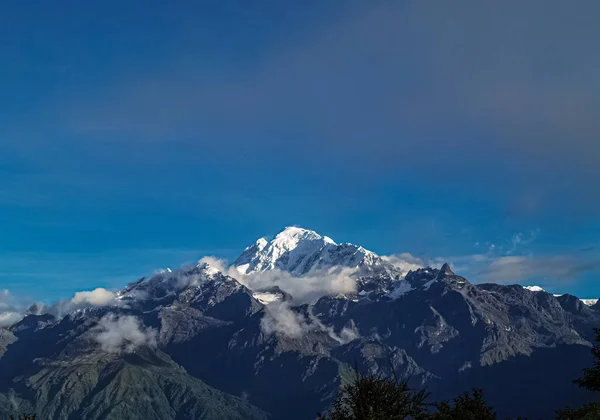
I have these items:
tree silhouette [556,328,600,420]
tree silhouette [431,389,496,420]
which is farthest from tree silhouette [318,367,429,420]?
tree silhouette [556,328,600,420]

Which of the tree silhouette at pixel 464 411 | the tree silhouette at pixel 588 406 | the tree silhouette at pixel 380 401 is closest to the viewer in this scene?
the tree silhouette at pixel 380 401

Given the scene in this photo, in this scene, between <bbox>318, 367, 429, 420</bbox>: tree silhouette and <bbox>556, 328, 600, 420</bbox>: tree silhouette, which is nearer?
<bbox>318, 367, 429, 420</bbox>: tree silhouette

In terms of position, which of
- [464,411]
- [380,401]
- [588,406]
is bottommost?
[464,411]

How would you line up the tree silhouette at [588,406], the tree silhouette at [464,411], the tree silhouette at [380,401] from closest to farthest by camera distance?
the tree silhouette at [380,401]
the tree silhouette at [464,411]
the tree silhouette at [588,406]

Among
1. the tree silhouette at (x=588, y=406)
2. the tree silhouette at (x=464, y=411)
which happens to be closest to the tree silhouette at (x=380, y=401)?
the tree silhouette at (x=464, y=411)

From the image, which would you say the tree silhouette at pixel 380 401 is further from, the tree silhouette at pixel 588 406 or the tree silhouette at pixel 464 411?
the tree silhouette at pixel 588 406

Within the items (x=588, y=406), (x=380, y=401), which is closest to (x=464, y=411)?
(x=380, y=401)

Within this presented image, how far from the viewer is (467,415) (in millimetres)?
81625

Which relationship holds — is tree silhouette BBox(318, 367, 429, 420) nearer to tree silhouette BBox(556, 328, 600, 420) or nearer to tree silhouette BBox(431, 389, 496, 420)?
tree silhouette BBox(431, 389, 496, 420)

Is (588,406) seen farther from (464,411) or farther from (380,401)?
(380,401)

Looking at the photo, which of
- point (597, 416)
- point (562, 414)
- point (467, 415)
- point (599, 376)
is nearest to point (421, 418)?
point (467, 415)

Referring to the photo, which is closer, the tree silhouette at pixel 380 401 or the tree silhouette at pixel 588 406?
the tree silhouette at pixel 380 401

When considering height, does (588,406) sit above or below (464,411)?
above

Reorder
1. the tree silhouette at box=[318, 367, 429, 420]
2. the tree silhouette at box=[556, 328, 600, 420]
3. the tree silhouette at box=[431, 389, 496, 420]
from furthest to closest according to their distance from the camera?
the tree silhouette at box=[556, 328, 600, 420]
the tree silhouette at box=[431, 389, 496, 420]
the tree silhouette at box=[318, 367, 429, 420]
